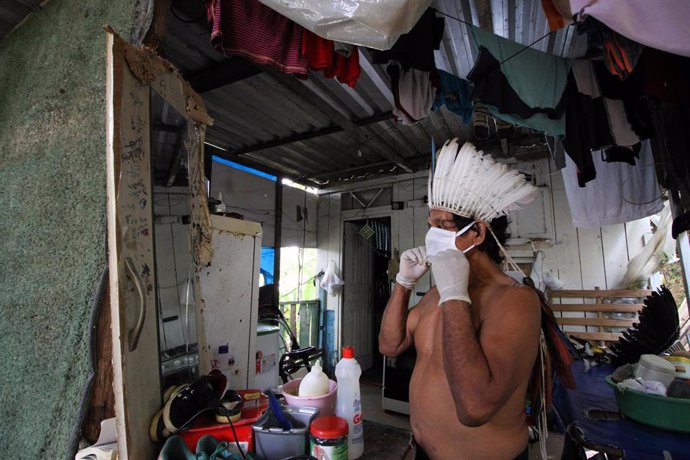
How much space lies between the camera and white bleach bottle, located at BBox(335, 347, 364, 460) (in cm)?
115

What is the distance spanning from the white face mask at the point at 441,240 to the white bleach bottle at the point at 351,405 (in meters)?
0.59

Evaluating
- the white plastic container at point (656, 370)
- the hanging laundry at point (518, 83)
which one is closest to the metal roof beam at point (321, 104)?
the hanging laundry at point (518, 83)

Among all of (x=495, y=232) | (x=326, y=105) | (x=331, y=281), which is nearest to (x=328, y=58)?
(x=495, y=232)

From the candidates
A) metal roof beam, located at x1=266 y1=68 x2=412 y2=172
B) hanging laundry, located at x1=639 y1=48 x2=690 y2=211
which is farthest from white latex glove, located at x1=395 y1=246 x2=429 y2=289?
metal roof beam, located at x1=266 y1=68 x2=412 y2=172

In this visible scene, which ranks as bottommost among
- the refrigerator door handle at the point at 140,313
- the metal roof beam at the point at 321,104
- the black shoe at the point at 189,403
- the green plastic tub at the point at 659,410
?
the green plastic tub at the point at 659,410

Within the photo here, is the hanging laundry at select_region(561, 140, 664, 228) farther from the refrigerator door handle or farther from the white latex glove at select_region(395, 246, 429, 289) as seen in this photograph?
the refrigerator door handle

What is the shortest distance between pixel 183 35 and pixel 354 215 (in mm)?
3967

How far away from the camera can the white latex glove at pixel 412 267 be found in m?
1.52

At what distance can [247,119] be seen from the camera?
3883 millimetres

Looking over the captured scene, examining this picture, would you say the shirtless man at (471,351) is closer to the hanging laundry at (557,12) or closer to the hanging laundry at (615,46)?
the hanging laundry at (557,12)

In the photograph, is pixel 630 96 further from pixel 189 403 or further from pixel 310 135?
pixel 310 135

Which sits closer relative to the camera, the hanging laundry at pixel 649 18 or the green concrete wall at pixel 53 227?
the hanging laundry at pixel 649 18

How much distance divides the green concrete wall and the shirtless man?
1315 mm

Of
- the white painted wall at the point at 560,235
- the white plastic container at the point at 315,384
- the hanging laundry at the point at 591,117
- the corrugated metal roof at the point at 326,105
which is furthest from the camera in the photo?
the white painted wall at the point at 560,235
